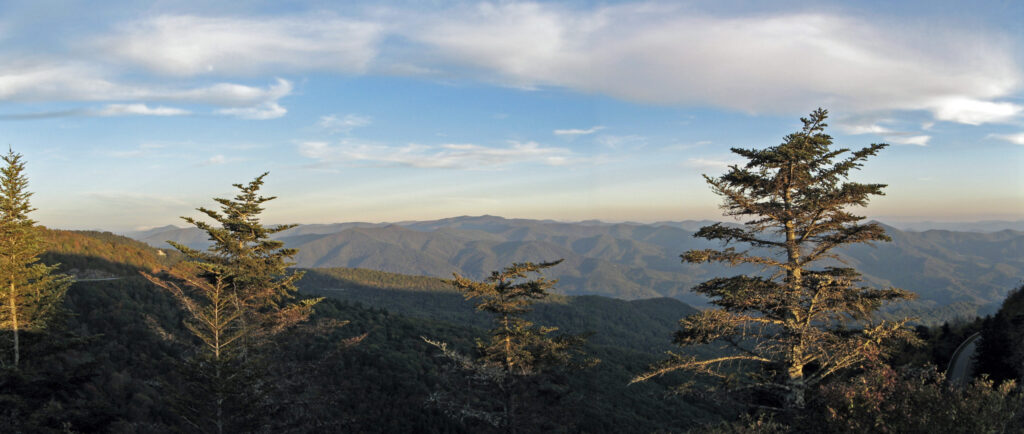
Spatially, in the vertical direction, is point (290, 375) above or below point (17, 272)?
below

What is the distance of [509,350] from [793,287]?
9428 millimetres

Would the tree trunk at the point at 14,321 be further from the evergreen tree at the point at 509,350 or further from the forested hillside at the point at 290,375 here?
the evergreen tree at the point at 509,350

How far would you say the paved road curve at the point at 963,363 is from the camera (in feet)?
93.9

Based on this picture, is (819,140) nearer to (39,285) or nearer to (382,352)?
(39,285)

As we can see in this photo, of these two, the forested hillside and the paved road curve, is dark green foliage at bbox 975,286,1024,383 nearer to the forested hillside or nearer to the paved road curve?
the paved road curve

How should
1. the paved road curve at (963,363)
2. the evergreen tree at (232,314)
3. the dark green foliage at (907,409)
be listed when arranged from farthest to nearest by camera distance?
the paved road curve at (963,363)
the evergreen tree at (232,314)
the dark green foliage at (907,409)

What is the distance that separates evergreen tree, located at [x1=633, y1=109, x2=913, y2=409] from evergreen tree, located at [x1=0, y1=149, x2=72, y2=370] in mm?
24600

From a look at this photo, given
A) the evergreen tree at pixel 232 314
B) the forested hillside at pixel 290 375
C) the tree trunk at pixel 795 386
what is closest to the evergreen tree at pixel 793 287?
the tree trunk at pixel 795 386

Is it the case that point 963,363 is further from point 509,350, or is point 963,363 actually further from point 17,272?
point 17,272

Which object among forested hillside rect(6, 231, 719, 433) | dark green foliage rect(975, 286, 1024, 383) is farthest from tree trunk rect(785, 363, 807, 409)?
dark green foliage rect(975, 286, 1024, 383)

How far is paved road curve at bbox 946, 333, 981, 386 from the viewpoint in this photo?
1127 inches

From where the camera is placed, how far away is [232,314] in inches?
729

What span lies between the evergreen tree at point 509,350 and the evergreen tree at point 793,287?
5580 millimetres

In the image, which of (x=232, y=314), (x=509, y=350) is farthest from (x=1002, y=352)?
(x=232, y=314)
